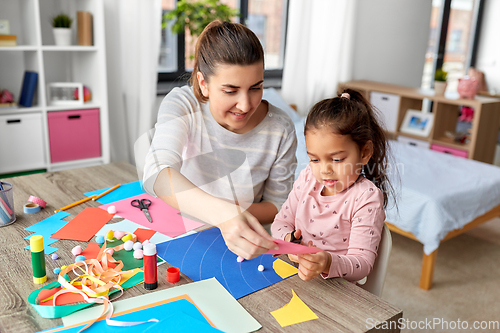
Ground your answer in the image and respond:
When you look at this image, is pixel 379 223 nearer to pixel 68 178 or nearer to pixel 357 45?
pixel 68 178

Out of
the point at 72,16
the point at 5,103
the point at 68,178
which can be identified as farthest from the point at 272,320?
the point at 72,16

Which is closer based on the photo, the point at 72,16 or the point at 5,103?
the point at 5,103

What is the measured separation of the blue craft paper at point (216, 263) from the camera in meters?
0.90

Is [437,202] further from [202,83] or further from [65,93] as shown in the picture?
[65,93]

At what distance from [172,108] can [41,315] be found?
67cm

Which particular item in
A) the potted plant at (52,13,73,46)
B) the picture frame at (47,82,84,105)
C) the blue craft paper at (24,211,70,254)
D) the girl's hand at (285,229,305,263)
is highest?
the potted plant at (52,13,73,46)

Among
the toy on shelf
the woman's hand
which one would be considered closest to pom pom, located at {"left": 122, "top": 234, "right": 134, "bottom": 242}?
the woman's hand

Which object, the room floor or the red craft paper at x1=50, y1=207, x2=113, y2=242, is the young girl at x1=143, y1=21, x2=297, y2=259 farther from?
the room floor

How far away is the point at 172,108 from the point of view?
49.1 inches

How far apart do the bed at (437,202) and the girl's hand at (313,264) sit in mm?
975

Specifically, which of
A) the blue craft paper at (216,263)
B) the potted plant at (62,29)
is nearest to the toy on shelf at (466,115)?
the potted plant at (62,29)

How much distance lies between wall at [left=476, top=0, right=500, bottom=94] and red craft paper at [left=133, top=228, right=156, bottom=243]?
5.41m

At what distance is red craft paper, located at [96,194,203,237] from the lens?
3.80ft

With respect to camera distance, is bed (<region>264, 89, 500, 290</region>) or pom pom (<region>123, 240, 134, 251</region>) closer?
pom pom (<region>123, 240, 134, 251</region>)
